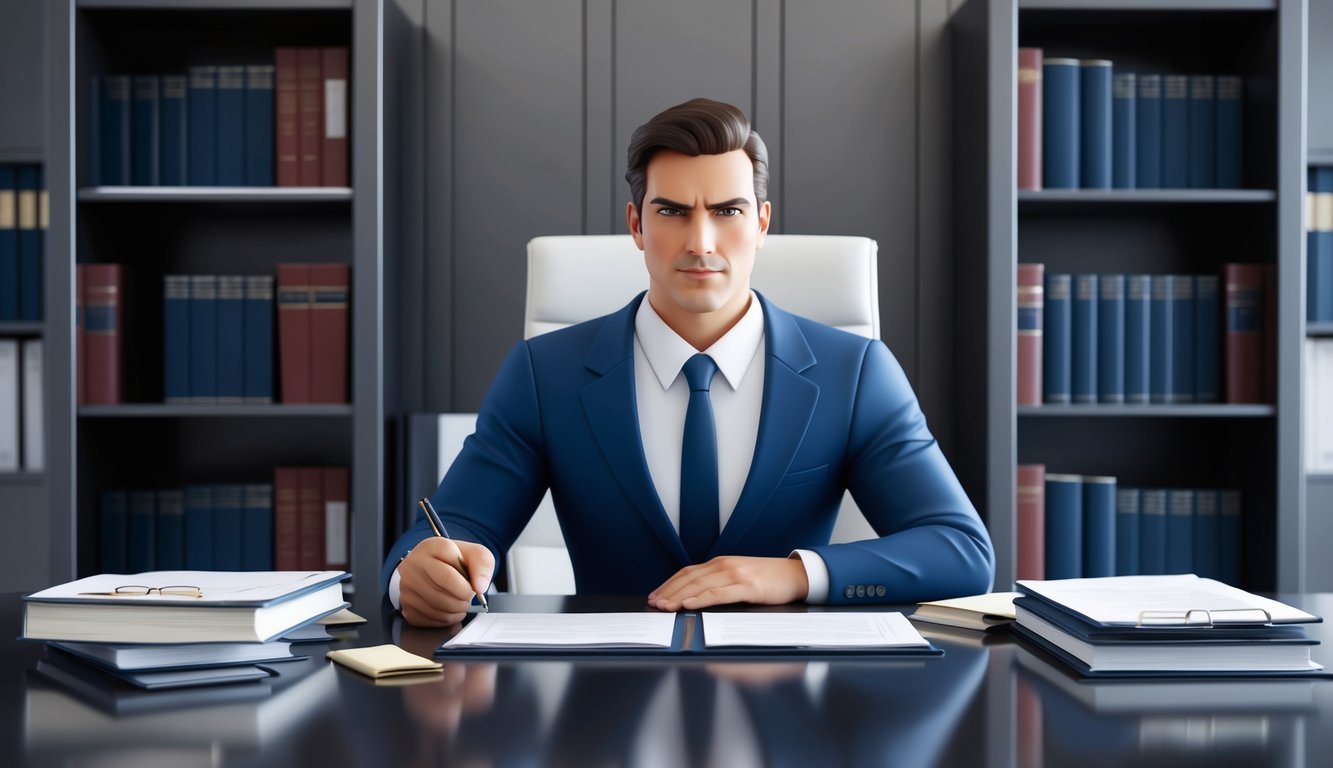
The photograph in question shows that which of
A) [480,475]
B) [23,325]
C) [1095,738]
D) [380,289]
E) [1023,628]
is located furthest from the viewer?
[23,325]

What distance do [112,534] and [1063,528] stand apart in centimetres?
205

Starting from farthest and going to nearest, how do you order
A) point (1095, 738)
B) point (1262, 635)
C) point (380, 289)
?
point (380, 289)
point (1262, 635)
point (1095, 738)

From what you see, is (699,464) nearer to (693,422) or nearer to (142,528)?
(693,422)

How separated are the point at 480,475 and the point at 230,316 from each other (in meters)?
1.21

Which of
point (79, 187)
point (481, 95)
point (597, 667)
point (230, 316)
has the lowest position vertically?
point (597, 667)

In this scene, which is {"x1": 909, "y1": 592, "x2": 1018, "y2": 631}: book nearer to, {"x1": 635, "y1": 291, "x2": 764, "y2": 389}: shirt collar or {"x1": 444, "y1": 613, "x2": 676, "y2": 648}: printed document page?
{"x1": 444, "y1": 613, "x2": 676, "y2": 648}: printed document page

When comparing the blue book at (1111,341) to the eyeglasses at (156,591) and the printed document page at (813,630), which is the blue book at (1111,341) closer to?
the printed document page at (813,630)

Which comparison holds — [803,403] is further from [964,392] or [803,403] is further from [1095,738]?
[964,392]

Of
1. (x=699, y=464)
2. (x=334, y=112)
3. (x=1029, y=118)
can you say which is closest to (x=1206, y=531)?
(x=1029, y=118)

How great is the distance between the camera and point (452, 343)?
2.57 m

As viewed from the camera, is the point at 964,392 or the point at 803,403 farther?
the point at 964,392

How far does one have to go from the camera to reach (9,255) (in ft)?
8.11

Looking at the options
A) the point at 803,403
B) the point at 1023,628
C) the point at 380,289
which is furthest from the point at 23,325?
the point at 1023,628

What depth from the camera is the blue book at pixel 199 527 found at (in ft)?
7.82
